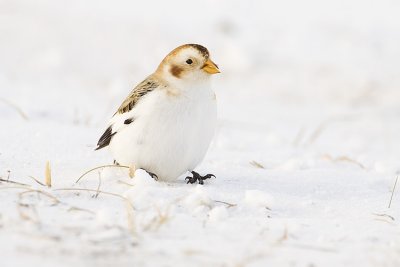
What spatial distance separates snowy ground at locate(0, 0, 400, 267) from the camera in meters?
2.57

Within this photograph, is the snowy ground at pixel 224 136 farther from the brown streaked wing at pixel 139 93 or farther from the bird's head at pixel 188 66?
the bird's head at pixel 188 66

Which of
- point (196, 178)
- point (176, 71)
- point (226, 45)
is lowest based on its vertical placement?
point (196, 178)

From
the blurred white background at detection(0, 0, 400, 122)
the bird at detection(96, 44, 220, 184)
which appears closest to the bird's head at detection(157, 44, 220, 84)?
the bird at detection(96, 44, 220, 184)

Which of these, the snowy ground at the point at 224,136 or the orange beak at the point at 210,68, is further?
the orange beak at the point at 210,68

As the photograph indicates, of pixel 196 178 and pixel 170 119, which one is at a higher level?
pixel 170 119

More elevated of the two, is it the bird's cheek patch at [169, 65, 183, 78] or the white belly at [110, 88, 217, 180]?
the bird's cheek patch at [169, 65, 183, 78]

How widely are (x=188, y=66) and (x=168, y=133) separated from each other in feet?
1.42

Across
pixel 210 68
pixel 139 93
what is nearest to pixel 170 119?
pixel 139 93

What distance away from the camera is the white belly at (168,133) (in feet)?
11.5

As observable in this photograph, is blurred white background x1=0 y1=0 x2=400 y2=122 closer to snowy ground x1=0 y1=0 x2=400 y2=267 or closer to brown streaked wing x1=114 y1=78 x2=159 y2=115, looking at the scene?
snowy ground x1=0 y1=0 x2=400 y2=267

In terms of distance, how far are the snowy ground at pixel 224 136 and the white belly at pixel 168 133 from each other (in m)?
0.15

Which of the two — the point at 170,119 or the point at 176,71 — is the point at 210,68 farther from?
the point at 170,119

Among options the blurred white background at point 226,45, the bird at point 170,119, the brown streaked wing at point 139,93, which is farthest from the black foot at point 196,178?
the blurred white background at point 226,45

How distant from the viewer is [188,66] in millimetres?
3746
